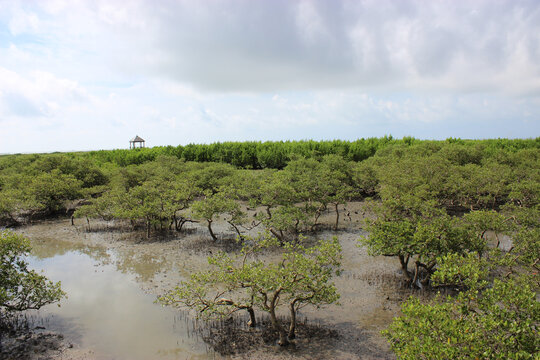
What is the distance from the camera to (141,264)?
1465 cm

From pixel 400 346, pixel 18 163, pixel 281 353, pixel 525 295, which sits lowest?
pixel 281 353

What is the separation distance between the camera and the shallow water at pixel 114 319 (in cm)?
869

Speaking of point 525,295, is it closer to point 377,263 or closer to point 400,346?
point 400,346

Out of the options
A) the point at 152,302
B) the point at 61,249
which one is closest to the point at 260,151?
the point at 61,249

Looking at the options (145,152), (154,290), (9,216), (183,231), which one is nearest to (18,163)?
(9,216)

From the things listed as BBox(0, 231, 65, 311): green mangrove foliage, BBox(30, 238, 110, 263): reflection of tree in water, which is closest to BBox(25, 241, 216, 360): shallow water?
BBox(0, 231, 65, 311): green mangrove foliage

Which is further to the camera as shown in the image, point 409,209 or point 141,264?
point 141,264

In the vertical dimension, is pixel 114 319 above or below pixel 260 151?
below

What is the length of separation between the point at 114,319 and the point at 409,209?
39.4 feet

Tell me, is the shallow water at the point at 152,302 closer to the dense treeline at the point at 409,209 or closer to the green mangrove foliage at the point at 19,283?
the green mangrove foliage at the point at 19,283

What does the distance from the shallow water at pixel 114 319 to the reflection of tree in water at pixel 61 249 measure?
4.25ft

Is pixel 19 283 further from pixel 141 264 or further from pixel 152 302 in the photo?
pixel 141 264

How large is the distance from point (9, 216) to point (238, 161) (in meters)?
25.8

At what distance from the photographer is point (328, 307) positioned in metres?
10.5
